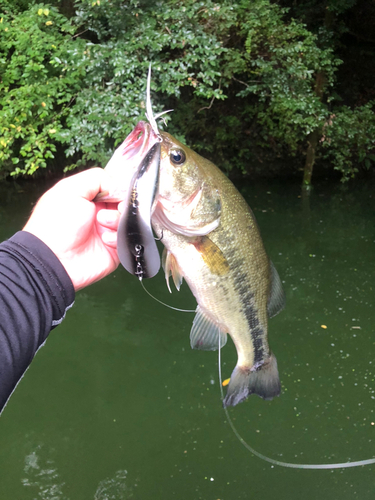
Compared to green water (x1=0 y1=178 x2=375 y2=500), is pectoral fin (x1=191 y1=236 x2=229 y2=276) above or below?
above

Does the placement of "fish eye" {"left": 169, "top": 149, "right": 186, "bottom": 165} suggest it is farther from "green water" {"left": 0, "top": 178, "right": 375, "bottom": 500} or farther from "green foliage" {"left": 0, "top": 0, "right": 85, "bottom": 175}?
"green foliage" {"left": 0, "top": 0, "right": 85, "bottom": 175}

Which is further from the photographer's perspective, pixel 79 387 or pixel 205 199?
pixel 79 387

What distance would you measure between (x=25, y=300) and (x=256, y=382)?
1.05 metres

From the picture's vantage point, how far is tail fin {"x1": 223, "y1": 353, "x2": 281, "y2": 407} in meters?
1.72

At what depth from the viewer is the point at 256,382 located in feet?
5.68

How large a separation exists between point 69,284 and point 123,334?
2844mm

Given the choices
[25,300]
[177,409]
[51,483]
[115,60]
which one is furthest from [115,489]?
[115,60]

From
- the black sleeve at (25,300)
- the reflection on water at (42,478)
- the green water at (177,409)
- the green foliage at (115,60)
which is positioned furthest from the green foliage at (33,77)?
the black sleeve at (25,300)

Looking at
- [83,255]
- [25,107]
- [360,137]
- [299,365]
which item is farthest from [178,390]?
[360,137]

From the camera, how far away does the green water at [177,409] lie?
8.79 feet

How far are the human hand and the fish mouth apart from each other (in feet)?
0.23

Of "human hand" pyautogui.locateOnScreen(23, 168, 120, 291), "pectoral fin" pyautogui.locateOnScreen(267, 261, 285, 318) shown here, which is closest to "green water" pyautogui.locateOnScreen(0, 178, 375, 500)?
"pectoral fin" pyautogui.locateOnScreen(267, 261, 285, 318)

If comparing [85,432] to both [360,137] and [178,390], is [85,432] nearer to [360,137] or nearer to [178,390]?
[178,390]

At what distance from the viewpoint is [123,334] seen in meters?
3.93
